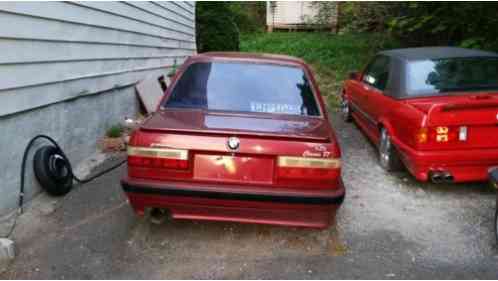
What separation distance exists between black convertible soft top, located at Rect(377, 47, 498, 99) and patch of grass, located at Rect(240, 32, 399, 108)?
3.89 m

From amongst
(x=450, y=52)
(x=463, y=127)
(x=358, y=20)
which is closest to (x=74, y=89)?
(x=463, y=127)

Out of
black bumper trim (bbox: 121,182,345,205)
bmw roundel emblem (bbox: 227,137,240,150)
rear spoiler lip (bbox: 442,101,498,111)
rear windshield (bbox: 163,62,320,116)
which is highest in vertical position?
rear windshield (bbox: 163,62,320,116)

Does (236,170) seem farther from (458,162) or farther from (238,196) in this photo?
(458,162)

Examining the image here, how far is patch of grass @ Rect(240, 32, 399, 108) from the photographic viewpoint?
1126 cm

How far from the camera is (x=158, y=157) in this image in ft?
9.09

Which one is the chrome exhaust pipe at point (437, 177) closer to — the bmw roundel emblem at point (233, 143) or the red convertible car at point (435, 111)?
the red convertible car at point (435, 111)

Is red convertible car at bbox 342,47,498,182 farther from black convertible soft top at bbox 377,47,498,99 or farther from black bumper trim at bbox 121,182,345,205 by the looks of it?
black bumper trim at bbox 121,182,345,205

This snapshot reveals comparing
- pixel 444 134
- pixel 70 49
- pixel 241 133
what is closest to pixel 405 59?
pixel 444 134

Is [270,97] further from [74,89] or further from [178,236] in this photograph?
[74,89]

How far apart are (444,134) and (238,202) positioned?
2.21 metres

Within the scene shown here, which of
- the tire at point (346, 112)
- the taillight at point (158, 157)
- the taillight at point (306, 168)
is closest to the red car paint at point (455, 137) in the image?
the taillight at point (306, 168)

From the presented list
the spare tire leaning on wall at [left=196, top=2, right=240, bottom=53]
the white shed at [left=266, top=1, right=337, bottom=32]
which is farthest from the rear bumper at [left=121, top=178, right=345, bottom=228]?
the white shed at [left=266, top=1, right=337, bottom=32]

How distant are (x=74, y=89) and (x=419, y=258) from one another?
12.8ft

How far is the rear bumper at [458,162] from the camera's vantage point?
3.82 metres
